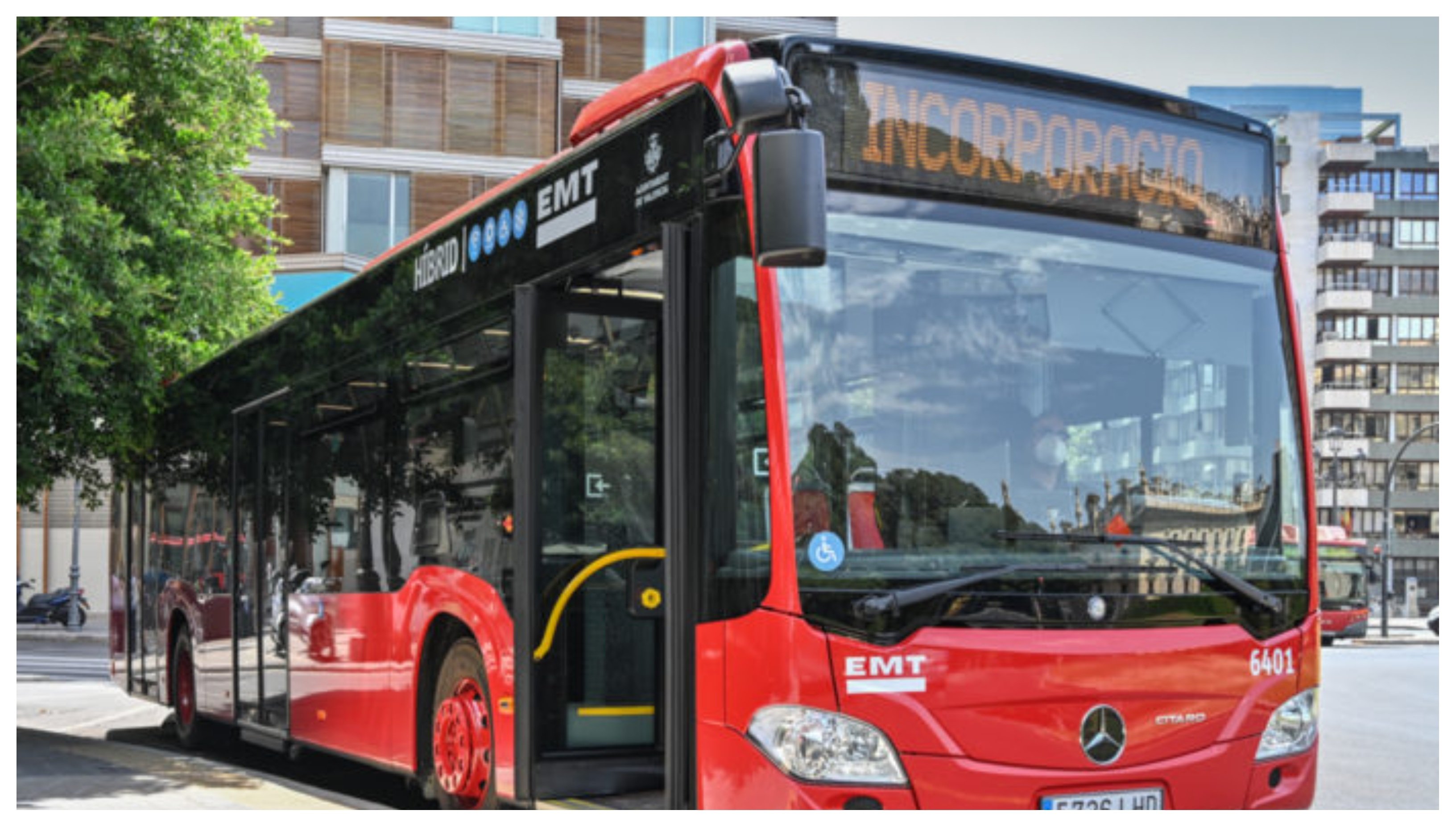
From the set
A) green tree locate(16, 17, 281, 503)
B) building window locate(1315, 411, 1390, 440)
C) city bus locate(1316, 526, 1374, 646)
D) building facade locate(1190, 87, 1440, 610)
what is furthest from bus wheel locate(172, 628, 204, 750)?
building window locate(1315, 411, 1390, 440)

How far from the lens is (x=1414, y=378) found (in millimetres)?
97625

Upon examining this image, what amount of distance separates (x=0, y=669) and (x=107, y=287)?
5.02 m

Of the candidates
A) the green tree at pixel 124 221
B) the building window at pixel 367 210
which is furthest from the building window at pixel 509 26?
the green tree at pixel 124 221

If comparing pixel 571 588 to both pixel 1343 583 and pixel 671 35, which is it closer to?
pixel 671 35

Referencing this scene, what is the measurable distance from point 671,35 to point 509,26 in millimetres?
4128

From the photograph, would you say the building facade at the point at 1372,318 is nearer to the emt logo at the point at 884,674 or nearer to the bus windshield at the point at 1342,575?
the bus windshield at the point at 1342,575

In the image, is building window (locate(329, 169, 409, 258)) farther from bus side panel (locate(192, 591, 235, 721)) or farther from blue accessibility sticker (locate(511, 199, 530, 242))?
blue accessibility sticker (locate(511, 199, 530, 242))

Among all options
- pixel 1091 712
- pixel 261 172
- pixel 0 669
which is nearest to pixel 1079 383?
pixel 1091 712

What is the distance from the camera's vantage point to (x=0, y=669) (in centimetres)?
995

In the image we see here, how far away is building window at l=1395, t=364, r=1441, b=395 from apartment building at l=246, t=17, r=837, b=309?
67.8 metres

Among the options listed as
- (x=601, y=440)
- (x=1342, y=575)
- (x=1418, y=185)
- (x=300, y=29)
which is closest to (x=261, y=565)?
(x=601, y=440)

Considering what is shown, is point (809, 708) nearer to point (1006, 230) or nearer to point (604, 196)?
point (1006, 230)

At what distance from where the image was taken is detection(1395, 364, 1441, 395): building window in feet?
319

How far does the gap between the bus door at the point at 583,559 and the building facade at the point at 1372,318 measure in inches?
3615
